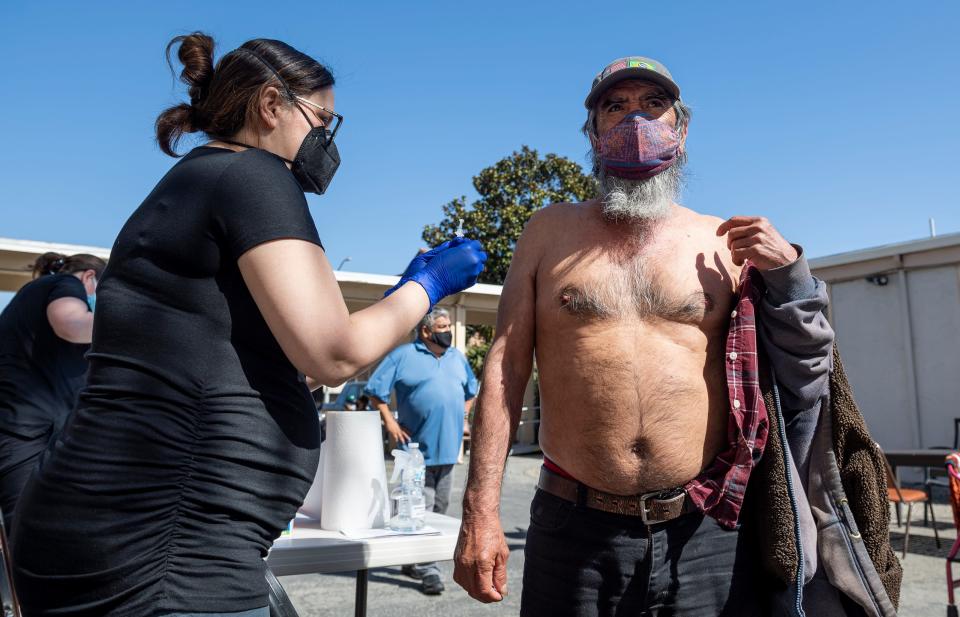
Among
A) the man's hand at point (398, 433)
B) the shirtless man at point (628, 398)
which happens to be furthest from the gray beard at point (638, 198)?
the man's hand at point (398, 433)

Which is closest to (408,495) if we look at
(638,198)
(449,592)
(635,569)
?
(635,569)

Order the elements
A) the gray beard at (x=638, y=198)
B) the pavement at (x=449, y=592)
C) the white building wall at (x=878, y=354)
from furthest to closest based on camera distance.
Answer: the white building wall at (x=878, y=354)
the pavement at (x=449, y=592)
the gray beard at (x=638, y=198)

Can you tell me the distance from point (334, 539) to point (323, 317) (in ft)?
4.38

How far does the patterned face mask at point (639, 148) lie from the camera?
211cm

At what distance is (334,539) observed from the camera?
7.61ft

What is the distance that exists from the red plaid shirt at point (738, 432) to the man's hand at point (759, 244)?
4.7 inches

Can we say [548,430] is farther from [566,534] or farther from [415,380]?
[415,380]

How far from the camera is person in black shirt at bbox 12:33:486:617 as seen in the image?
1163 mm

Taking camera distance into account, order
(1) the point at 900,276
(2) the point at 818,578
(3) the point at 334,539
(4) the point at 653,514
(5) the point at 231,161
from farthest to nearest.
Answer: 1. (1) the point at 900,276
2. (3) the point at 334,539
3. (2) the point at 818,578
4. (4) the point at 653,514
5. (5) the point at 231,161

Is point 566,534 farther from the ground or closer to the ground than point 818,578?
farther from the ground

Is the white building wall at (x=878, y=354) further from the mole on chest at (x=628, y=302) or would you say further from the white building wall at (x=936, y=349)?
the mole on chest at (x=628, y=302)

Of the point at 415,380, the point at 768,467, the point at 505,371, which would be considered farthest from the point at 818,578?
the point at 415,380

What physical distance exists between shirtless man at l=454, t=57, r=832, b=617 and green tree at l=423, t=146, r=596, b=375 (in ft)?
63.5

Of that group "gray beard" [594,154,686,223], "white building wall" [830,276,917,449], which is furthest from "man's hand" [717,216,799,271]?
"white building wall" [830,276,917,449]
